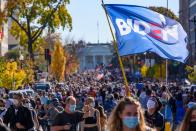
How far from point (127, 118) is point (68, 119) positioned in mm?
5457

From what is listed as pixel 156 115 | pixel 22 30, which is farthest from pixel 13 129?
pixel 22 30

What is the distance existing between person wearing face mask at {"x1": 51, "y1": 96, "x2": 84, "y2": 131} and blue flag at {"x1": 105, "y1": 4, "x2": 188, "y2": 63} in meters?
3.61

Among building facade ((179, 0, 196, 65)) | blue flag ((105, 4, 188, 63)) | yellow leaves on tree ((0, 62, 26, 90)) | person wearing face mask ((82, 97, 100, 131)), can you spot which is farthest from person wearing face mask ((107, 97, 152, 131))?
building facade ((179, 0, 196, 65))

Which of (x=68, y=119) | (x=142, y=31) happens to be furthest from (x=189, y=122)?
(x=142, y=31)

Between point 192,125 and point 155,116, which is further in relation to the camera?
point 155,116

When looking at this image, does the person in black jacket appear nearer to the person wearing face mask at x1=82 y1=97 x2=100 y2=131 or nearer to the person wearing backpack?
the person wearing face mask at x1=82 y1=97 x2=100 y2=131

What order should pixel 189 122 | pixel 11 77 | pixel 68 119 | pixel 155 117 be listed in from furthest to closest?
pixel 11 77
pixel 155 117
pixel 68 119
pixel 189 122

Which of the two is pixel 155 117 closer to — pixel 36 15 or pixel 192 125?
pixel 192 125

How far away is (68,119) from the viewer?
12.7 m

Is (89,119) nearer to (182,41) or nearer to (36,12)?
(182,41)

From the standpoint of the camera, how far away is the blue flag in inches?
652

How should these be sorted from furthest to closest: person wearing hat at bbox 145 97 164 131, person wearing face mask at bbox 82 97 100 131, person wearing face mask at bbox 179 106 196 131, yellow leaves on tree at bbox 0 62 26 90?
1. yellow leaves on tree at bbox 0 62 26 90
2. person wearing face mask at bbox 82 97 100 131
3. person wearing hat at bbox 145 97 164 131
4. person wearing face mask at bbox 179 106 196 131

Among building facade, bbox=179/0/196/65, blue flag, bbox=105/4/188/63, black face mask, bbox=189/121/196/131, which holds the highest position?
building facade, bbox=179/0/196/65

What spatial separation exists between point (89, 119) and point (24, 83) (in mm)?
44334
